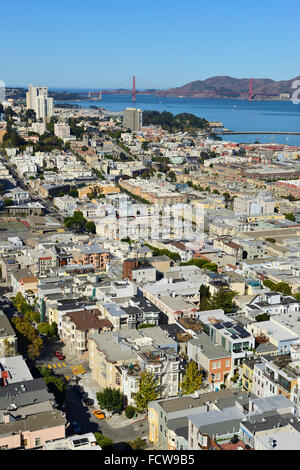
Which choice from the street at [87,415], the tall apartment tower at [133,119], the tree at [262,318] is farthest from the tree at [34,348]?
the tall apartment tower at [133,119]

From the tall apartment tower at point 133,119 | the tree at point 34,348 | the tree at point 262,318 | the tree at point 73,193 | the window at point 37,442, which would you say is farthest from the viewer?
the tall apartment tower at point 133,119

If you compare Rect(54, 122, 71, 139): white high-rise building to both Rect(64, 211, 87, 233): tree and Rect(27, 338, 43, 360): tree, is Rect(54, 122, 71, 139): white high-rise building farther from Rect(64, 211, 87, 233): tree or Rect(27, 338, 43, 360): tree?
Rect(27, 338, 43, 360): tree

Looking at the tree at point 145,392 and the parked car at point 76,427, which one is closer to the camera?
the parked car at point 76,427

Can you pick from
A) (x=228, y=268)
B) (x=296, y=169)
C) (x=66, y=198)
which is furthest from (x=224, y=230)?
(x=296, y=169)

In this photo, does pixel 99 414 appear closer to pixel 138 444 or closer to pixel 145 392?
pixel 145 392

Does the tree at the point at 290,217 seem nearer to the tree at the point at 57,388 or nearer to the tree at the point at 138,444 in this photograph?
the tree at the point at 57,388

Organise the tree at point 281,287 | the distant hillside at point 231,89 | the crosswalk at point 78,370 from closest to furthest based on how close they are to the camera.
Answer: the crosswalk at point 78,370 < the tree at point 281,287 < the distant hillside at point 231,89

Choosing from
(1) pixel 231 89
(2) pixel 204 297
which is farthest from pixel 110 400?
(1) pixel 231 89
